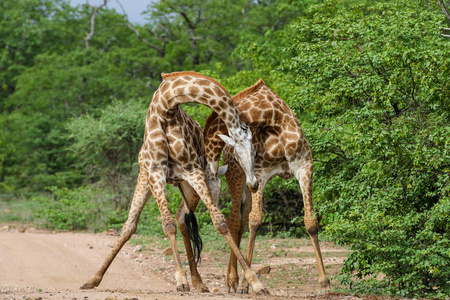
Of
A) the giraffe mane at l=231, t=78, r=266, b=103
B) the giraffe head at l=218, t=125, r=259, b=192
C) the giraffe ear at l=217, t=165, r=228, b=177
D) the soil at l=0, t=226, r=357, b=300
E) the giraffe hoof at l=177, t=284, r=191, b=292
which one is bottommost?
the soil at l=0, t=226, r=357, b=300

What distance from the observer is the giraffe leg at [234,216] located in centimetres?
793

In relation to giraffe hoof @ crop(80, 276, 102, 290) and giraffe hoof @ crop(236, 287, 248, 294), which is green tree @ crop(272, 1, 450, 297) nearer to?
giraffe hoof @ crop(236, 287, 248, 294)

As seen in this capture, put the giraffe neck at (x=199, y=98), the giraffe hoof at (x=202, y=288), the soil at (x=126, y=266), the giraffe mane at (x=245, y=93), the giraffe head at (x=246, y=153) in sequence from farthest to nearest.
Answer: the soil at (x=126, y=266) → the giraffe mane at (x=245, y=93) → the giraffe hoof at (x=202, y=288) → the giraffe neck at (x=199, y=98) → the giraffe head at (x=246, y=153)

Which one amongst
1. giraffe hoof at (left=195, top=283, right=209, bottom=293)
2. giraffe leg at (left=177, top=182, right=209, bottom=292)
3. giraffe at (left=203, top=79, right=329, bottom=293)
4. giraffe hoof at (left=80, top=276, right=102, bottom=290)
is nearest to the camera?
giraffe hoof at (left=80, top=276, right=102, bottom=290)

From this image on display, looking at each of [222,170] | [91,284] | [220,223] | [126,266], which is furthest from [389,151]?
[126,266]

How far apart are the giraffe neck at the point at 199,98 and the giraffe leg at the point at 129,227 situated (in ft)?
3.23

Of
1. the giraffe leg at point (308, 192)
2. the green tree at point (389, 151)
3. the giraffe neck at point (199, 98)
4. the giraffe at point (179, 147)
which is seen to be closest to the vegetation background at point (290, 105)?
the green tree at point (389, 151)

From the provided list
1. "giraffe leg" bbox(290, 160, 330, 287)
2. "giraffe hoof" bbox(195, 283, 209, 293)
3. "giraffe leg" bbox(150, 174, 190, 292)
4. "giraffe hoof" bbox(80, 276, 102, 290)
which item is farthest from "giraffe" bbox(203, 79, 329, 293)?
"giraffe hoof" bbox(80, 276, 102, 290)

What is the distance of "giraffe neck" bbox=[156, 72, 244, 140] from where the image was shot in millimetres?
7059

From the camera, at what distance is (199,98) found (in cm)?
709

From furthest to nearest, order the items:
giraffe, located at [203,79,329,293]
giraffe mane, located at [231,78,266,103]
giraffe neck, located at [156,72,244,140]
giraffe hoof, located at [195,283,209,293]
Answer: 1. giraffe mane, located at [231,78,266,103]
2. giraffe, located at [203,79,329,293]
3. giraffe hoof, located at [195,283,209,293]
4. giraffe neck, located at [156,72,244,140]

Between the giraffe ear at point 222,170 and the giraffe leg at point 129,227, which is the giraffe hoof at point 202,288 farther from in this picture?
the giraffe ear at point 222,170

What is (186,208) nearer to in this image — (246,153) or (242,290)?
(242,290)

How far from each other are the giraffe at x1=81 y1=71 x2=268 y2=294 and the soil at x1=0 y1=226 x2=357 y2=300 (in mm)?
867
